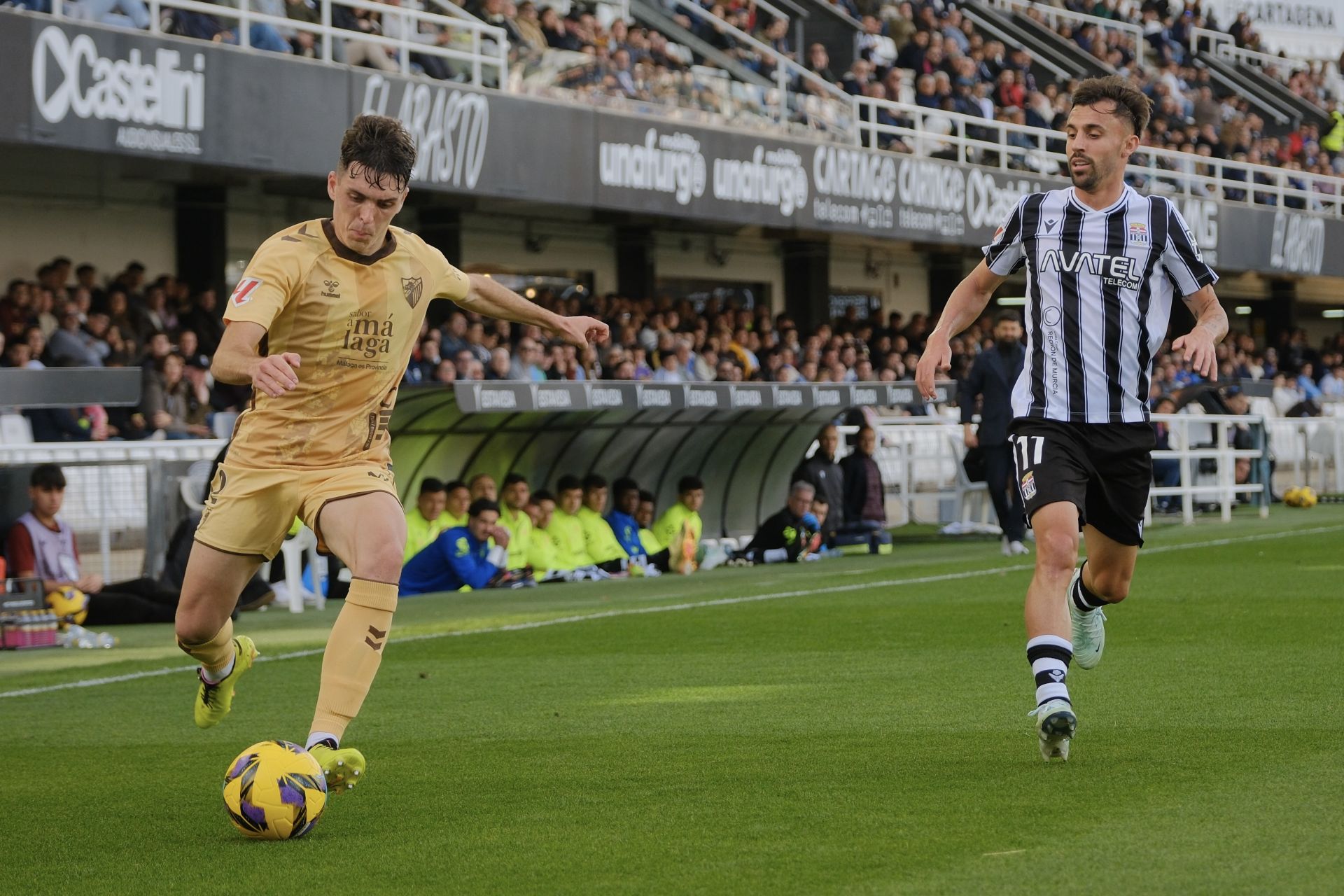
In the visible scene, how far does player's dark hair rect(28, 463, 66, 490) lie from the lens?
1291 cm

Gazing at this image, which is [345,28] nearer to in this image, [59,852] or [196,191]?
[196,191]

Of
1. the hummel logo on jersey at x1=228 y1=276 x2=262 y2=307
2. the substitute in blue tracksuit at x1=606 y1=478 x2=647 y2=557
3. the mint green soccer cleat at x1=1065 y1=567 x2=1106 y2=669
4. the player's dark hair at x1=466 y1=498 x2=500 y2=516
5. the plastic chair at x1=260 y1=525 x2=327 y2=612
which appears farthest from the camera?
the substitute in blue tracksuit at x1=606 y1=478 x2=647 y2=557

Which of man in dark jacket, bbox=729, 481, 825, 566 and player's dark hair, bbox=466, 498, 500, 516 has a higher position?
→ player's dark hair, bbox=466, 498, 500, 516

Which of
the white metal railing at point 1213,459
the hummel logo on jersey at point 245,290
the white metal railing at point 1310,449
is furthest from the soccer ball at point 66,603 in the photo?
the white metal railing at point 1310,449

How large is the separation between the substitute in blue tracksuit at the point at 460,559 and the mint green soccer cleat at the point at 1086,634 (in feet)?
30.5

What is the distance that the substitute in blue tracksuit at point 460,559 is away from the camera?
52.9ft

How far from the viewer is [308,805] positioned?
534 centimetres

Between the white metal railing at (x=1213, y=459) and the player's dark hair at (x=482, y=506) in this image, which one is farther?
the white metal railing at (x=1213, y=459)

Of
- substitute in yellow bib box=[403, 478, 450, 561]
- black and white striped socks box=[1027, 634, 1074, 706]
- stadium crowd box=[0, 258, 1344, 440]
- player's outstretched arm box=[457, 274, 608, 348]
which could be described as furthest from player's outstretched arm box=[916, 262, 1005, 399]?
stadium crowd box=[0, 258, 1344, 440]

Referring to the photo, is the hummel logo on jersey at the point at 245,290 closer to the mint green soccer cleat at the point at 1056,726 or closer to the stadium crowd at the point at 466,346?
the mint green soccer cleat at the point at 1056,726

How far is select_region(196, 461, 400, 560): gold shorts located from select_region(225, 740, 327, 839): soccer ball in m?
0.88

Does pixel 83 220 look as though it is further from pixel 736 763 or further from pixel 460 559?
pixel 736 763

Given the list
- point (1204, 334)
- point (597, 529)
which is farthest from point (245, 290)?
point (597, 529)

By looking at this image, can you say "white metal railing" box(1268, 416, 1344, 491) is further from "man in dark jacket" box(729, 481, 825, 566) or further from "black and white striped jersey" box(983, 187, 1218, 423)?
"black and white striped jersey" box(983, 187, 1218, 423)
